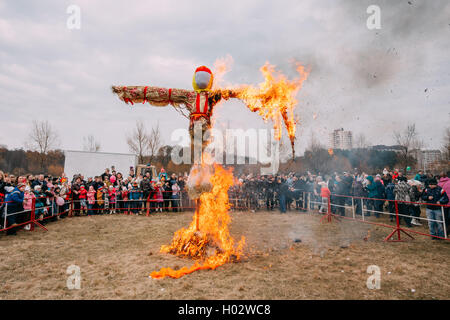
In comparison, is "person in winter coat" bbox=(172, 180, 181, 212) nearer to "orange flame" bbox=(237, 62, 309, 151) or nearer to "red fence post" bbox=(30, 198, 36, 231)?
"red fence post" bbox=(30, 198, 36, 231)

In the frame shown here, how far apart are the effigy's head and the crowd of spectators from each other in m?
7.64

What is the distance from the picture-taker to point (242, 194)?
593 inches

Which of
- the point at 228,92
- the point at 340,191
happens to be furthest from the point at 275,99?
the point at 340,191

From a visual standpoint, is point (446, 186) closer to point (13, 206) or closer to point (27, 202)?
point (13, 206)

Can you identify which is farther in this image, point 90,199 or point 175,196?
point 175,196

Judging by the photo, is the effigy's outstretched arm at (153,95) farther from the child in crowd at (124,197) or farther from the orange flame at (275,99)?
the child in crowd at (124,197)

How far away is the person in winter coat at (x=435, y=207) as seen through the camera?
7473 millimetres

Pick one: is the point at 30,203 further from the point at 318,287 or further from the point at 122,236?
the point at 318,287

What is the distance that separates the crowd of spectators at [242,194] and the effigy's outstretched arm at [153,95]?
6.88 meters

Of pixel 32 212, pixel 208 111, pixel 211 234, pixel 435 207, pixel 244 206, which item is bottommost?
pixel 244 206

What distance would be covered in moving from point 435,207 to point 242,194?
943 centimetres

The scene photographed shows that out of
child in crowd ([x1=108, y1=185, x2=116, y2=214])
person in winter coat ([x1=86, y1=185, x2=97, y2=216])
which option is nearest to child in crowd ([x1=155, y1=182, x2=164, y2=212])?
child in crowd ([x1=108, y1=185, x2=116, y2=214])

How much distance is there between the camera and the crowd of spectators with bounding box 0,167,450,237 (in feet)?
28.7

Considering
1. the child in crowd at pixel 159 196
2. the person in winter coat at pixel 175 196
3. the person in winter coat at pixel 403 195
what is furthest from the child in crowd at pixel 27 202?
the person in winter coat at pixel 403 195
